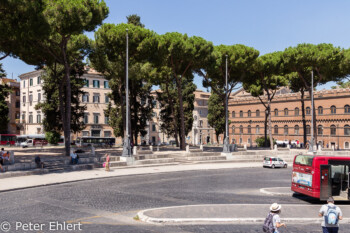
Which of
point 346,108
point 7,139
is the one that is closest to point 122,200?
point 346,108

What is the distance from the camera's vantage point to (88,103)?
65.4m

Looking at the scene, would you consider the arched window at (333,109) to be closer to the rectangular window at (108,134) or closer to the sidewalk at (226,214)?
the rectangular window at (108,134)

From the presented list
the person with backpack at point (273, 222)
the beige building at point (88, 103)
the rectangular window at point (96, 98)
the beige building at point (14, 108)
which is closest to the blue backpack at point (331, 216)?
the person with backpack at point (273, 222)

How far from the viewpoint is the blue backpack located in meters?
8.07

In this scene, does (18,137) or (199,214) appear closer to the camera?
(199,214)

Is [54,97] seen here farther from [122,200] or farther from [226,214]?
[226,214]

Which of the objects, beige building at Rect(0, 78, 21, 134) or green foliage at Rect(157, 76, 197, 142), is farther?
beige building at Rect(0, 78, 21, 134)

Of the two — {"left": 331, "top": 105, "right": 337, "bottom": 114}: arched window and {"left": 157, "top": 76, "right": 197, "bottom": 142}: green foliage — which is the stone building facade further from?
{"left": 157, "top": 76, "right": 197, "bottom": 142}: green foliage

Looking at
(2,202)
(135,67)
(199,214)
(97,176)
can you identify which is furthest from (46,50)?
(199,214)

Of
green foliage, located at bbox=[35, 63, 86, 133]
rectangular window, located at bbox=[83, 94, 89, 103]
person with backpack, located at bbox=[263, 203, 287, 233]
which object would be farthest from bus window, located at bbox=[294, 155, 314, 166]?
rectangular window, located at bbox=[83, 94, 89, 103]

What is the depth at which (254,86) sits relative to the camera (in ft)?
165

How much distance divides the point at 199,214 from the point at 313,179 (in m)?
6.06

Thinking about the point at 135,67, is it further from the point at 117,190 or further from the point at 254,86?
the point at 117,190

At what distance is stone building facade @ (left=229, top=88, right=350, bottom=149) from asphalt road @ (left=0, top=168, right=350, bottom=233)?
43329mm
